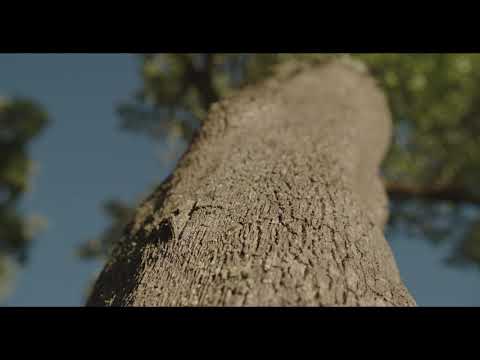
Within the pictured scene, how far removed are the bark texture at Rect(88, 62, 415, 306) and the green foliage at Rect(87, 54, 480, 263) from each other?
10.2 ft

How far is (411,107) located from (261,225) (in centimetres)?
686

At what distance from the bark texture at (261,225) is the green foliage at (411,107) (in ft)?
10.2

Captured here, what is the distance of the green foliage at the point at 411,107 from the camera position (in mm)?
6758

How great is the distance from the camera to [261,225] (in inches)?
66.1

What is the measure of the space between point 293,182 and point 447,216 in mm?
8153

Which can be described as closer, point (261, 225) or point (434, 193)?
point (261, 225)

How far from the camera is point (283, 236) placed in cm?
160

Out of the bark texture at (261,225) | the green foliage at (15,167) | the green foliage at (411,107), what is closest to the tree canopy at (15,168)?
the green foliage at (15,167)

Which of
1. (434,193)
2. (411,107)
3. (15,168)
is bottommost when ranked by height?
(15,168)

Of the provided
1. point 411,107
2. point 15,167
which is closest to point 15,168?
point 15,167

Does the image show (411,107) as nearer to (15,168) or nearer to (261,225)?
(261,225)

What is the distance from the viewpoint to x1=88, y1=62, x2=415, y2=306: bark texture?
4.48 ft
